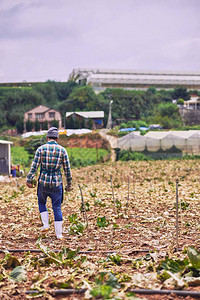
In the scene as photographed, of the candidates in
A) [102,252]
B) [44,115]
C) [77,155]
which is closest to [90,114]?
[44,115]

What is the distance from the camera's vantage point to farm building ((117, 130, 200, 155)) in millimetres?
28578

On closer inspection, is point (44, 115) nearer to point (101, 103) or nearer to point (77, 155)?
point (101, 103)

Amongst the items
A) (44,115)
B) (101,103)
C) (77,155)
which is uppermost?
(101,103)

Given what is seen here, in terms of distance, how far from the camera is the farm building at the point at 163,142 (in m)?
28.6

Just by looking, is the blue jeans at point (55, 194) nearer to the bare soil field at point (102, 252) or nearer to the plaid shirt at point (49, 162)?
the plaid shirt at point (49, 162)

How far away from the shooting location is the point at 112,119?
54.1 meters

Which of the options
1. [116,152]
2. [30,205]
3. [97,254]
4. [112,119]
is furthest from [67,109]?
[97,254]

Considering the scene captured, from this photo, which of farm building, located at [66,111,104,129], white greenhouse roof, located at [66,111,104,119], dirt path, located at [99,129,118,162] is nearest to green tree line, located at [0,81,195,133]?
white greenhouse roof, located at [66,111,104,119]

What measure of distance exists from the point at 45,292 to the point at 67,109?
181 ft

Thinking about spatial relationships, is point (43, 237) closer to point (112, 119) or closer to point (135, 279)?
point (135, 279)

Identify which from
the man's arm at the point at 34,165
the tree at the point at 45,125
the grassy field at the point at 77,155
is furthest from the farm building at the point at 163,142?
the man's arm at the point at 34,165

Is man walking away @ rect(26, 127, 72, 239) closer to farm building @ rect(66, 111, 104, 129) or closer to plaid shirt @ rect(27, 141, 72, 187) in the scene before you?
plaid shirt @ rect(27, 141, 72, 187)

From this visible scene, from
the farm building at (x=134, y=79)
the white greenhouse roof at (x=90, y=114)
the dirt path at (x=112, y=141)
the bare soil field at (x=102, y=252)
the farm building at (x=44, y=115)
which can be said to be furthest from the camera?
the farm building at (x=134, y=79)

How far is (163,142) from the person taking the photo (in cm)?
2862
